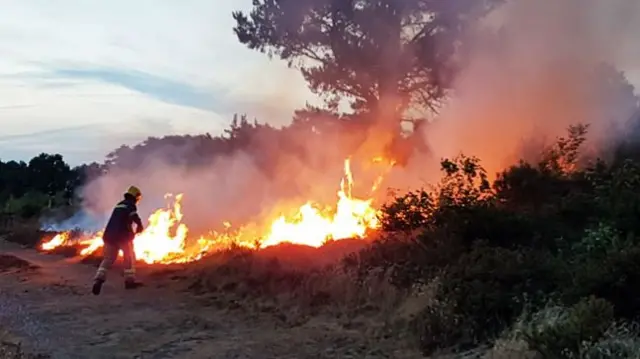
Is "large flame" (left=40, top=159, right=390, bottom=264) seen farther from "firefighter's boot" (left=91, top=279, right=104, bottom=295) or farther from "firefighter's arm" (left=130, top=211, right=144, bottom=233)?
"firefighter's boot" (left=91, top=279, right=104, bottom=295)

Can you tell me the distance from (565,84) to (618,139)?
2626mm

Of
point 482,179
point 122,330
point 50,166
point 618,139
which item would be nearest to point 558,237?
point 482,179

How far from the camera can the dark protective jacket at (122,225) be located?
13.2 metres

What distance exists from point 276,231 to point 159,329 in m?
7.31

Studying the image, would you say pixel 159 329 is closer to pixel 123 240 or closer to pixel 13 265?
pixel 123 240

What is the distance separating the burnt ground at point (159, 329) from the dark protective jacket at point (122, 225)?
0.86m

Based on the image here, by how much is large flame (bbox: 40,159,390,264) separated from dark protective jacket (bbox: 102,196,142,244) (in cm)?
268

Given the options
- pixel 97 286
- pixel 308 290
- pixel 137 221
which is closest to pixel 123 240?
pixel 137 221

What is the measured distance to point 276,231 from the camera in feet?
54.9

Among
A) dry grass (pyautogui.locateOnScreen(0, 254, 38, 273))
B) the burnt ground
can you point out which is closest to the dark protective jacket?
the burnt ground

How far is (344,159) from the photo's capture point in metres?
21.1

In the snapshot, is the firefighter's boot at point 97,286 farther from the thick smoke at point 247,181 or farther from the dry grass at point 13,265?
the thick smoke at point 247,181

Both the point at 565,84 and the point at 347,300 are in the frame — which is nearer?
the point at 347,300

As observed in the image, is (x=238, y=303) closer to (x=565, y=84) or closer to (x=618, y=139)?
(x=618, y=139)
